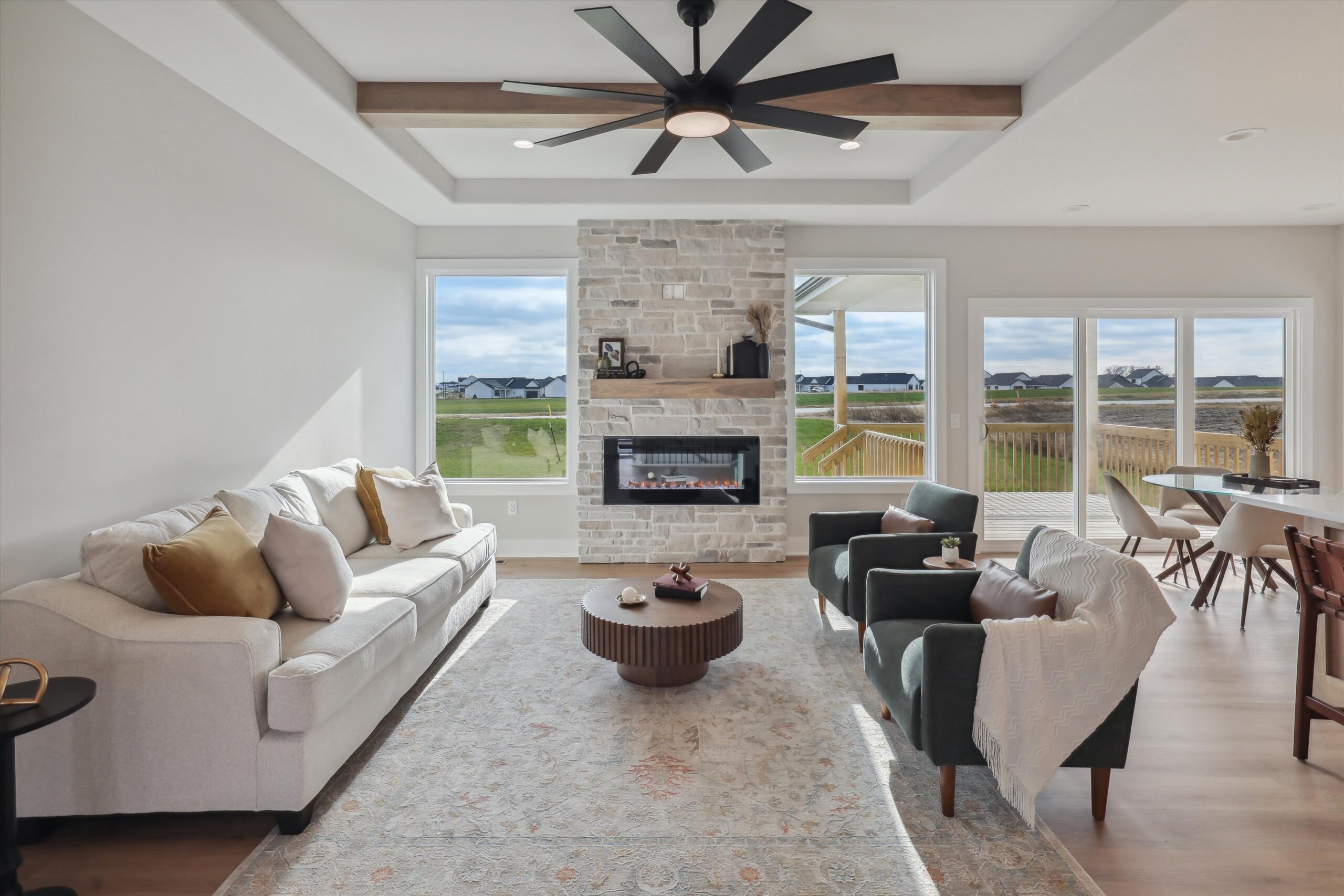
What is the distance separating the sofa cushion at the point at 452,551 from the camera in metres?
3.54

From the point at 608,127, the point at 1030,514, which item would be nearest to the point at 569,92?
the point at 608,127

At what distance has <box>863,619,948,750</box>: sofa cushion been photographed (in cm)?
212

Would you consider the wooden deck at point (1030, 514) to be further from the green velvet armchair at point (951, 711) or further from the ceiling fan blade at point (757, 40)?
the ceiling fan blade at point (757, 40)

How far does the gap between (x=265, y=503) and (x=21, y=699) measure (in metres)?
1.35

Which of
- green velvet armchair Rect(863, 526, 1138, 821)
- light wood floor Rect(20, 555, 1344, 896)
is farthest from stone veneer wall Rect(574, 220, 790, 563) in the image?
green velvet armchair Rect(863, 526, 1138, 821)

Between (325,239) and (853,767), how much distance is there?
13.2ft

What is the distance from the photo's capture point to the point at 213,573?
2178 millimetres

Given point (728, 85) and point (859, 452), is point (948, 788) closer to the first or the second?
point (728, 85)

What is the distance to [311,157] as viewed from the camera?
12.6ft

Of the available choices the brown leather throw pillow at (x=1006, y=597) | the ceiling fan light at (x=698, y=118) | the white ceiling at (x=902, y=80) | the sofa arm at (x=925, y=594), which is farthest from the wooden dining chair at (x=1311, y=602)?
the ceiling fan light at (x=698, y=118)

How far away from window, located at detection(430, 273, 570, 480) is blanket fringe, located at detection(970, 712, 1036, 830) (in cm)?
416

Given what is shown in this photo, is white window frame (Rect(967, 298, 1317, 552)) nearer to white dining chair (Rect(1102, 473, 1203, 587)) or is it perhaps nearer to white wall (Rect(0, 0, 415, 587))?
white dining chair (Rect(1102, 473, 1203, 587))

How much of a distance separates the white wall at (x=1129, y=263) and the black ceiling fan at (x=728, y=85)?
2.86 metres

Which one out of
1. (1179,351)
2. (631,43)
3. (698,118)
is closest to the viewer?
(631,43)
